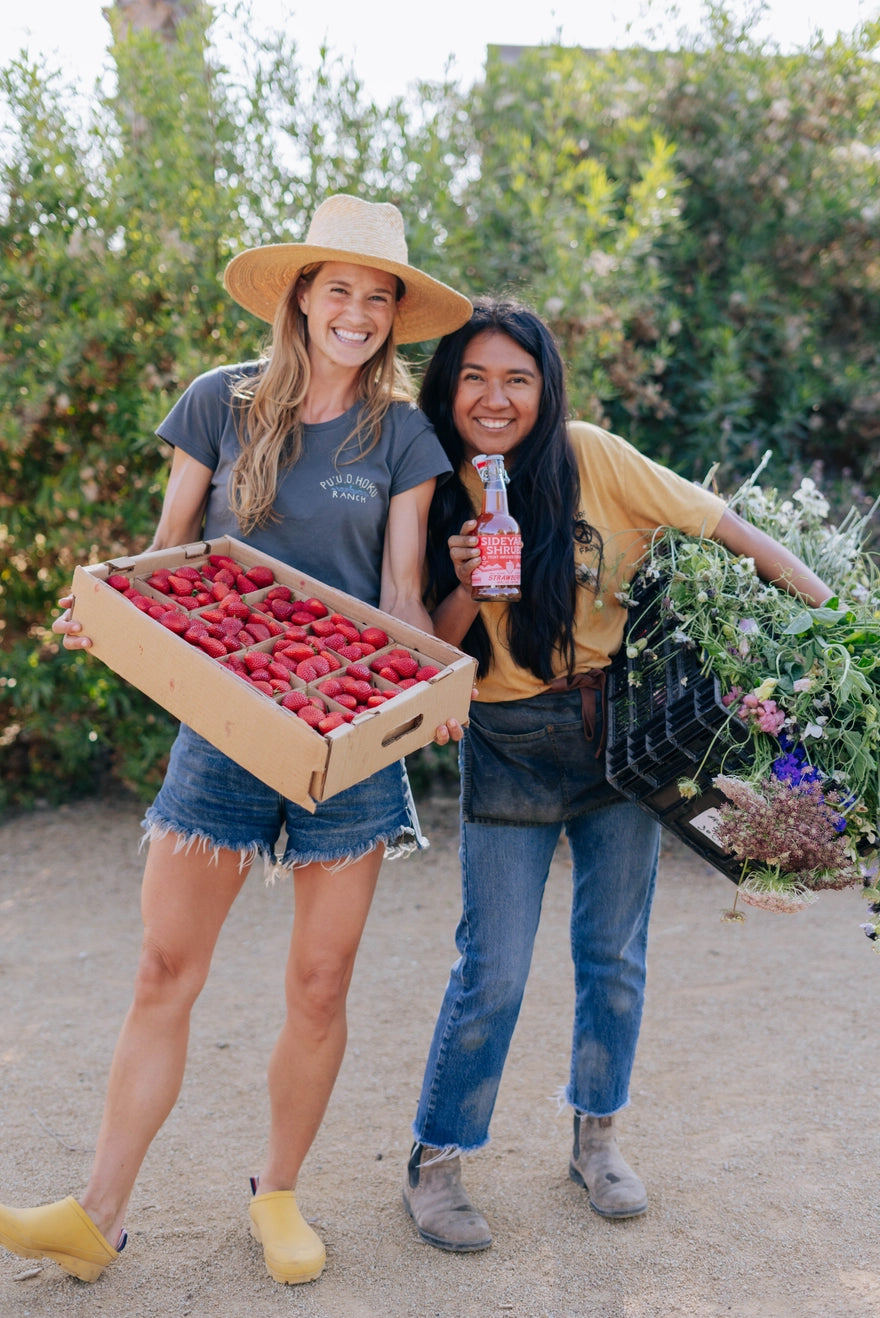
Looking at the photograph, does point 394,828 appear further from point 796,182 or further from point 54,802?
point 796,182

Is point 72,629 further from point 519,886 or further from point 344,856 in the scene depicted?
point 519,886

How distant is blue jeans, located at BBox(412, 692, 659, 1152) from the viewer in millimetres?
2775

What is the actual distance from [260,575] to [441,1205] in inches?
64.9

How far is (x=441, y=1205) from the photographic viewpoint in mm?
2904

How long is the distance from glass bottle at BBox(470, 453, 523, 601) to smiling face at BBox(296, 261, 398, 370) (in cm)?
47

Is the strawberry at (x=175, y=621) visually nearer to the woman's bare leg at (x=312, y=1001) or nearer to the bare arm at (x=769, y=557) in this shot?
the woman's bare leg at (x=312, y=1001)

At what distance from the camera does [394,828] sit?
8.73ft

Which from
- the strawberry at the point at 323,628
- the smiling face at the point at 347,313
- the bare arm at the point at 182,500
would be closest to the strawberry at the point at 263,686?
the strawberry at the point at 323,628

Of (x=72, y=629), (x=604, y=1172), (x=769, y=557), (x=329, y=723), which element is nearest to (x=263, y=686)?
(x=329, y=723)

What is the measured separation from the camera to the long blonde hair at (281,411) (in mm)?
2627

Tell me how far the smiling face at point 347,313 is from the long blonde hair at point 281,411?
0.05 m

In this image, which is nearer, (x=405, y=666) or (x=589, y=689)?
(x=405, y=666)

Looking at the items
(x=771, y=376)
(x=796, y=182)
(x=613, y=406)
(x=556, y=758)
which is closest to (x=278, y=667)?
(x=556, y=758)

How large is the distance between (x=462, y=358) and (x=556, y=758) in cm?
100
